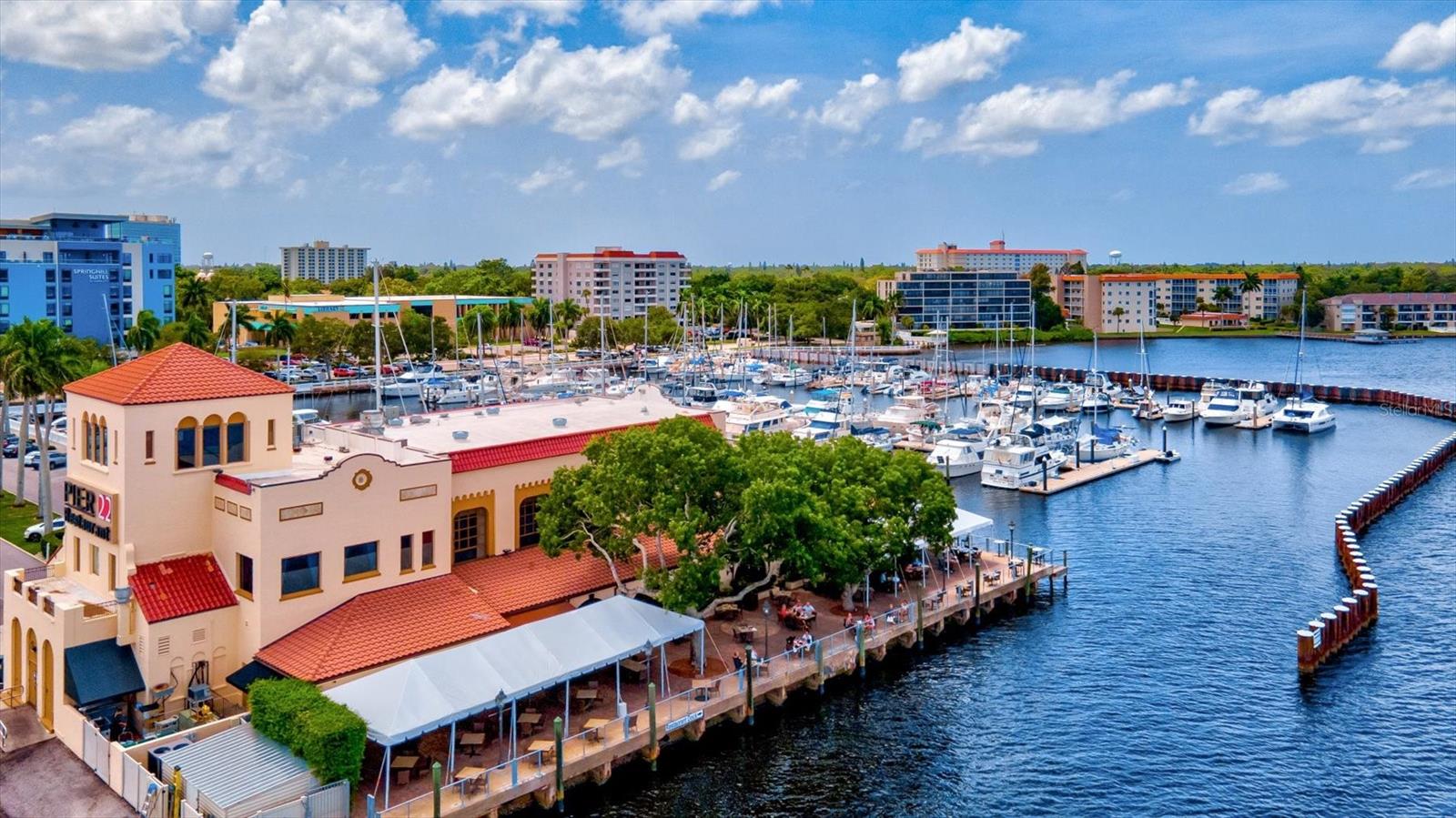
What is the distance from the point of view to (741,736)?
4362 centimetres

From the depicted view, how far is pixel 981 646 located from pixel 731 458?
16.5 m

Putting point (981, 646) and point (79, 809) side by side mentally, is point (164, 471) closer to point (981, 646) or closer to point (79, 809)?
point (79, 809)

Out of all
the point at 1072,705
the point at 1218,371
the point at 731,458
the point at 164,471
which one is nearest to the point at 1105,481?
the point at 1072,705

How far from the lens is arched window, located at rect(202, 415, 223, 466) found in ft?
136

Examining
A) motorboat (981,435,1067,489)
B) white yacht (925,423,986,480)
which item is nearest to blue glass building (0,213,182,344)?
white yacht (925,423,986,480)

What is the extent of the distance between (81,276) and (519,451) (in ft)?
452

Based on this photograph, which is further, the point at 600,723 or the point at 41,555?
the point at 41,555

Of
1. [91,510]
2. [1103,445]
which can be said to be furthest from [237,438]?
[1103,445]

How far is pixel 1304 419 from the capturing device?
124 metres

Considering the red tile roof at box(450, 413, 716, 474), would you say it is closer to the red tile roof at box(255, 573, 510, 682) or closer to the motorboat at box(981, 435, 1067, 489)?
the red tile roof at box(255, 573, 510, 682)

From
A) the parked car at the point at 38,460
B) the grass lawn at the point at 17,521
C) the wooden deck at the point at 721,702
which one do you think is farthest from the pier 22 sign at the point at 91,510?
the parked car at the point at 38,460

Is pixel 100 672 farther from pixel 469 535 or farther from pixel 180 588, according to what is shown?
pixel 469 535

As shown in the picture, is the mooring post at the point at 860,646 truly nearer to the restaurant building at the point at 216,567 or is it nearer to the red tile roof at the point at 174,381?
the restaurant building at the point at 216,567

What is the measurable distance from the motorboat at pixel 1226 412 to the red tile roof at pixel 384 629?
10540cm
